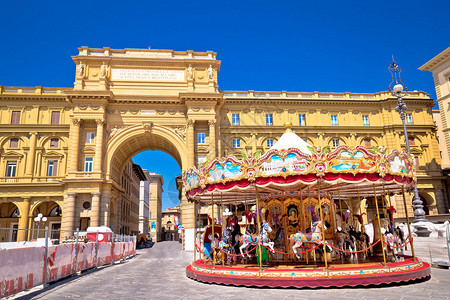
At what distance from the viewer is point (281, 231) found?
1712cm

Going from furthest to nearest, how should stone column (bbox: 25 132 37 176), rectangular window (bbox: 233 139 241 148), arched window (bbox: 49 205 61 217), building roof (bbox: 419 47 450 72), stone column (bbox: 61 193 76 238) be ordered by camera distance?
arched window (bbox: 49 205 61 217) → rectangular window (bbox: 233 139 241 148) → stone column (bbox: 25 132 37 176) → stone column (bbox: 61 193 76 238) → building roof (bbox: 419 47 450 72)

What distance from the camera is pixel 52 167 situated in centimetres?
4116

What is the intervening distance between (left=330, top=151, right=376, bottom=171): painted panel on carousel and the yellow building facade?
26.2 meters

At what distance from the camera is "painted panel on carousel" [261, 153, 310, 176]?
1273 centimetres

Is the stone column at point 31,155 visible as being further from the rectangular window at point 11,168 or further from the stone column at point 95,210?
the stone column at point 95,210

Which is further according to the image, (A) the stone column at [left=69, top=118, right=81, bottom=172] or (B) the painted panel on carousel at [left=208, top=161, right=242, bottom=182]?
(A) the stone column at [left=69, top=118, right=81, bottom=172]

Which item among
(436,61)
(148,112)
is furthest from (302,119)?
(148,112)

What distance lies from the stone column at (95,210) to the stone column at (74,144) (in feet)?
12.5

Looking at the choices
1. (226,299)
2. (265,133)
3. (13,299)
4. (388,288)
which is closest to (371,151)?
(388,288)

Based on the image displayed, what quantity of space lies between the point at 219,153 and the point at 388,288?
3003 centimetres

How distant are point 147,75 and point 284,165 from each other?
32228 millimetres

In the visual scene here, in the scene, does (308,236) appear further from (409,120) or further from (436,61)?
(409,120)

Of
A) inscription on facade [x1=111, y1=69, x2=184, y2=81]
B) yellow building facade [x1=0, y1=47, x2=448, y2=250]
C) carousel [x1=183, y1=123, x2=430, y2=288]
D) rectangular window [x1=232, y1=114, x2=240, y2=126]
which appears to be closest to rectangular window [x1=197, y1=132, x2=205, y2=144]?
yellow building facade [x1=0, y1=47, x2=448, y2=250]

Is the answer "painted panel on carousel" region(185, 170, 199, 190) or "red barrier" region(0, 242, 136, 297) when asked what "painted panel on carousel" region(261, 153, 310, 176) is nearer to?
"painted panel on carousel" region(185, 170, 199, 190)
